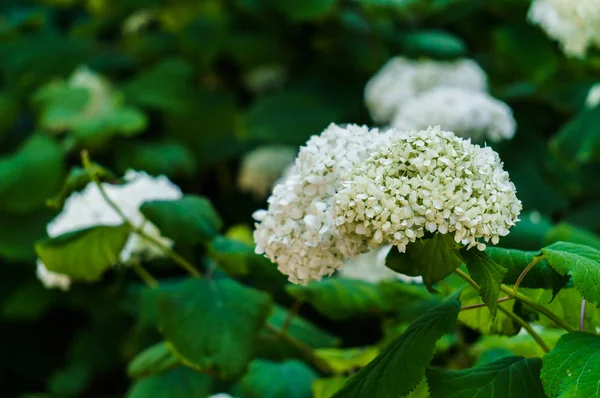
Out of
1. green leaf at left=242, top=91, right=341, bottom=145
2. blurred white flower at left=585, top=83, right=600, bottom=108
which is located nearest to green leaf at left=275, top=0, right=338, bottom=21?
green leaf at left=242, top=91, right=341, bottom=145

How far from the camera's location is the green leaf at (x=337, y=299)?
1.77 meters

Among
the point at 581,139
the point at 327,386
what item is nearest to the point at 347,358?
the point at 327,386

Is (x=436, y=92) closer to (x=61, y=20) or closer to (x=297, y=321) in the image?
(x=297, y=321)

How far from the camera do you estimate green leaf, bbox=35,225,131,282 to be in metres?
1.73

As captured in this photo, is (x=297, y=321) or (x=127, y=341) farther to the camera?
(x=127, y=341)

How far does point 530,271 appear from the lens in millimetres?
1248

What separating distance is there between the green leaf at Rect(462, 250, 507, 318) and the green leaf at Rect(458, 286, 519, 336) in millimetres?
263

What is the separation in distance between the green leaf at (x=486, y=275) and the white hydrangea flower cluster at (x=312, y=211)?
0.20 meters

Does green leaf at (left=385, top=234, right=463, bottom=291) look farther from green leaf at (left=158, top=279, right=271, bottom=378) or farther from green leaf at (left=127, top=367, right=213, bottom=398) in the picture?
green leaf at (left=127, top=367, right=213, bottom=398)

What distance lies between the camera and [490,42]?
3.70 metres

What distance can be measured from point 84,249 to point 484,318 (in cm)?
81

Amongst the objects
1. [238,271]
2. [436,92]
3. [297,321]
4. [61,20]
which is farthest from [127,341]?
[61,20]

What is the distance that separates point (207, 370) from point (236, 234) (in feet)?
3.34

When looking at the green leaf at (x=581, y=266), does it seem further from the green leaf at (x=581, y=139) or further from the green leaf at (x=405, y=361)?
the green leaf at (x=581, y=139)
